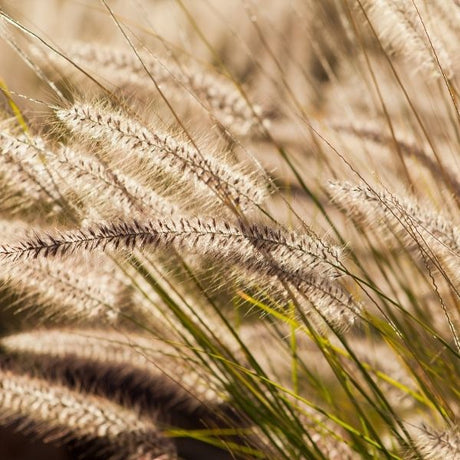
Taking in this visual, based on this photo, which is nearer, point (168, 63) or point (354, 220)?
point (354, 220)

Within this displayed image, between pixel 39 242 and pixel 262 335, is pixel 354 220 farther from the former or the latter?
pixel 39 242

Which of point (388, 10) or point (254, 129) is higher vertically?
point (388, 10)

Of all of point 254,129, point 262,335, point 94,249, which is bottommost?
point 262,335

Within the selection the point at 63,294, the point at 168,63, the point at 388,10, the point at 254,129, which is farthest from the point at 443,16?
the point at 63,294

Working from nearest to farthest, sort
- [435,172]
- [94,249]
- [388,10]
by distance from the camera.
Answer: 1. [94,249]
2. [388,10]
3. [435,172]

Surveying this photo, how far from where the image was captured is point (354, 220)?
1151 millimetres

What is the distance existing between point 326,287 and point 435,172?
0.44m

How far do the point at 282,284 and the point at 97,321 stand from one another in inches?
26.3

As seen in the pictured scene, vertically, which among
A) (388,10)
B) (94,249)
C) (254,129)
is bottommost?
(94,249)

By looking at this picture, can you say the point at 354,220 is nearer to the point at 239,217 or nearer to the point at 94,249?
the point at 239,217

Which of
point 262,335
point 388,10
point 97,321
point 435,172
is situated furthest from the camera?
point 97,321

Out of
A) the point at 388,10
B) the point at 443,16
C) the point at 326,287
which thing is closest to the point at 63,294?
the point at 326,287

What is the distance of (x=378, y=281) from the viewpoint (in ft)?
4.23

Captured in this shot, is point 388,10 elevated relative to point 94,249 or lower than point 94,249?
elevated
